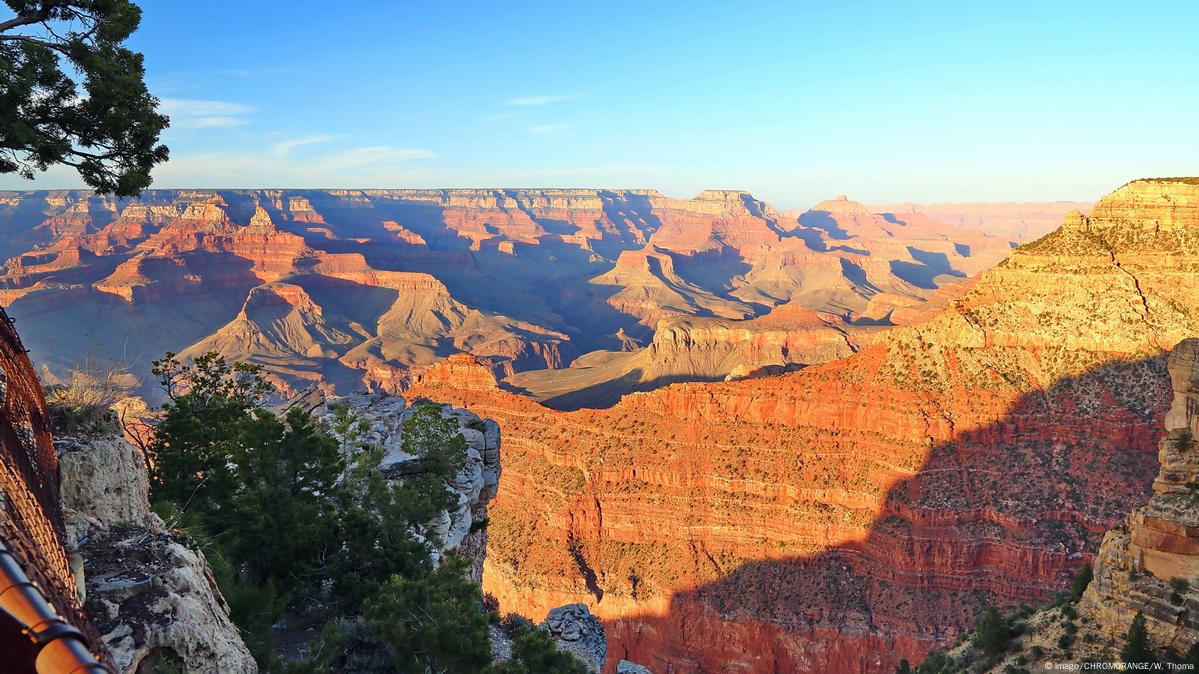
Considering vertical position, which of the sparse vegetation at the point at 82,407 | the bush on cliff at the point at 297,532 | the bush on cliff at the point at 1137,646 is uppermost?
the sparse vegetation at the point at 82,407

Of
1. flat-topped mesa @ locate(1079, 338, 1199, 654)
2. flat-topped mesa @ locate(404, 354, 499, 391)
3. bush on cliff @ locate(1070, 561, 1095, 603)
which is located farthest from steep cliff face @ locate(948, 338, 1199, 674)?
flat-topped mesa @ locate(404, 354, 499, 391)

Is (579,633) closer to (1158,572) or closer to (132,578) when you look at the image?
(1158,572)

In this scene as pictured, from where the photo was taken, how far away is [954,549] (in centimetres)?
4100

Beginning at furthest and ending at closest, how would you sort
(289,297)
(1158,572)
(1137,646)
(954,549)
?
(289,297) < (954,549) < (1158,572) < (1137,646)

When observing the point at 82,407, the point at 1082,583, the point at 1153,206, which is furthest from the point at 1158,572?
Answer: the point at 1153,206

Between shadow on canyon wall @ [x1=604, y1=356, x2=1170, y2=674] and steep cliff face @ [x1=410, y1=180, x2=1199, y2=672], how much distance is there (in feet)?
0.37

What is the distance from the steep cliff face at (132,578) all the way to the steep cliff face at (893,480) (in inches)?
1519

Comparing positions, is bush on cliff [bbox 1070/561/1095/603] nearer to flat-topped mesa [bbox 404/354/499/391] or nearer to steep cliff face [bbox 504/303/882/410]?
flat-topped mesa [bbox 404/354/499/391]

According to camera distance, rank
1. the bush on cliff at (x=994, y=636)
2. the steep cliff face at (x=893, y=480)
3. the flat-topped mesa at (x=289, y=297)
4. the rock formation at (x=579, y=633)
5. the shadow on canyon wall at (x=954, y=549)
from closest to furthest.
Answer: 1. the bush on cliff at (x=994, y=636)
2. the rock formation at (x=579, y=633)
3. the shadow on canyon wall at (x=954, y=549)
4. the steep cliff face at (x=893, y=480)
5. the flat-topped mesa at (x=289, y=297)

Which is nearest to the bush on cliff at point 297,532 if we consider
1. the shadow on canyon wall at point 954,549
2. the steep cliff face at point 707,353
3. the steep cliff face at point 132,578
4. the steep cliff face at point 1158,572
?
the steep cliff face at point 132,578

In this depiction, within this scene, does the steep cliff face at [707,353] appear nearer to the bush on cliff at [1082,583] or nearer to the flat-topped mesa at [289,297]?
the flat-topped mesa at [289,297]

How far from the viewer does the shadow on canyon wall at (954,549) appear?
39.3 m

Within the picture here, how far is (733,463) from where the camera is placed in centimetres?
5050

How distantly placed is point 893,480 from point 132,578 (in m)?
44.2
